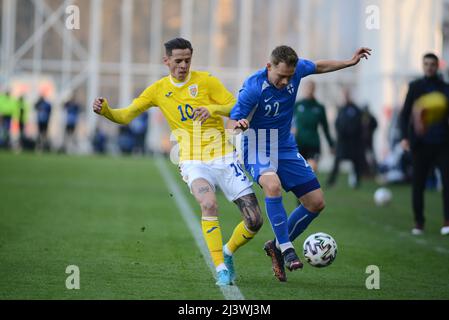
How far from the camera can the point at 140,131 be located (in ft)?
120

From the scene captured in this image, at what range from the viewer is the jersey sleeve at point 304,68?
862 centimetres

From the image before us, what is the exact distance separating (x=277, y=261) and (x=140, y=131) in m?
28.4

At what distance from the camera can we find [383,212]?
16.6 m

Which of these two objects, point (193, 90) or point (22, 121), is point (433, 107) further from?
point (22, 121)

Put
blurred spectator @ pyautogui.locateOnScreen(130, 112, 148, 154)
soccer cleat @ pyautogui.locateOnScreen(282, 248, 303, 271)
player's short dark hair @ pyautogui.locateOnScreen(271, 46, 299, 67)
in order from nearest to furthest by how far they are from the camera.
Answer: soccer cleat @ pyautogui.locateOnScreen(282, 248, 303, 271), player's short dark hair @ pyautogui.locateOnScreen(271, 46, 299, 67), blurred spectator @ pyautogui.locateOnScreen(130, 112, 148, 154)

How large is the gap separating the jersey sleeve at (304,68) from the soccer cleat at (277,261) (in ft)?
5.42

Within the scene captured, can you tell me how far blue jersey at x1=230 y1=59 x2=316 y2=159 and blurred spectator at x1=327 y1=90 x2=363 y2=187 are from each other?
48.3 ft

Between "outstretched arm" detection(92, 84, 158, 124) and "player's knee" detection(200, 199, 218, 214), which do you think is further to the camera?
"outstretched arm" detection(92, 84, 158, 124)

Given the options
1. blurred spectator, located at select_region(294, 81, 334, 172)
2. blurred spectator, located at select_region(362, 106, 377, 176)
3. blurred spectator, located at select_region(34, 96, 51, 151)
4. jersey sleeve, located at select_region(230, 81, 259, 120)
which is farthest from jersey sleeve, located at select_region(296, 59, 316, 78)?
blurred spectator, located at select_region(34, 96, 51, 151)

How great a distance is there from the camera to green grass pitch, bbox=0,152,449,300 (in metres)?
7.69

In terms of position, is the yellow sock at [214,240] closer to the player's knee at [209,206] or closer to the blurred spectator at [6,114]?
the player's knee at [209,206]

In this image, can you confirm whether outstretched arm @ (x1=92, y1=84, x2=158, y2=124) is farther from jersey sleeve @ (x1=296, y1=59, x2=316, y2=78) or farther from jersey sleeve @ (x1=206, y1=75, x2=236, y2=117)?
jersey sleeve @ (x1=296, y1=59, x2=316, y2=78)
